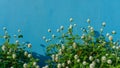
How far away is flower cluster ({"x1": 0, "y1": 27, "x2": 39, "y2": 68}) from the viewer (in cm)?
508

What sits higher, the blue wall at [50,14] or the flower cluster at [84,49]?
the blue wall at [50,14]

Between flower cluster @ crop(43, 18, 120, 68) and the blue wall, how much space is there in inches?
3.9

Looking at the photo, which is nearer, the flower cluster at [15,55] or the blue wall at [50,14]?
the flower cluster at [15,55]

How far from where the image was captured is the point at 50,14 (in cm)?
550

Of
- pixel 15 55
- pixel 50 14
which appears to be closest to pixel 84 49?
pixel 50 14

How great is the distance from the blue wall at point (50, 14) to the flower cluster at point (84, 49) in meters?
0.10

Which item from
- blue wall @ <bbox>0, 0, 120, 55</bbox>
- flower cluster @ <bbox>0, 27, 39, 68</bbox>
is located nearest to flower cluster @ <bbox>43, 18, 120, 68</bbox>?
blue wall @ <bbox>0, 0, 120, 55</bbox>

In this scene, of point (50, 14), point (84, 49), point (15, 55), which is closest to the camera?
point (15, 55)

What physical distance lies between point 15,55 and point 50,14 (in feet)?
2.36

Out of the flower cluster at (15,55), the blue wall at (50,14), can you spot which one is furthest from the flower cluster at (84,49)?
the flower cluster at (15,55)

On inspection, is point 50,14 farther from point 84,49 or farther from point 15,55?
point 15,55

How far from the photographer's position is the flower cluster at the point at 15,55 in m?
5.08

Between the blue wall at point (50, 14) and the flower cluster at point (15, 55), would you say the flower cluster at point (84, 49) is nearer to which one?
the blue wall at point (50, 14)

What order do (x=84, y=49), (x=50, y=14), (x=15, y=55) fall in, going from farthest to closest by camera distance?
(x=50, y=14) → (x=84, y=49) → (x=15, y=55)
